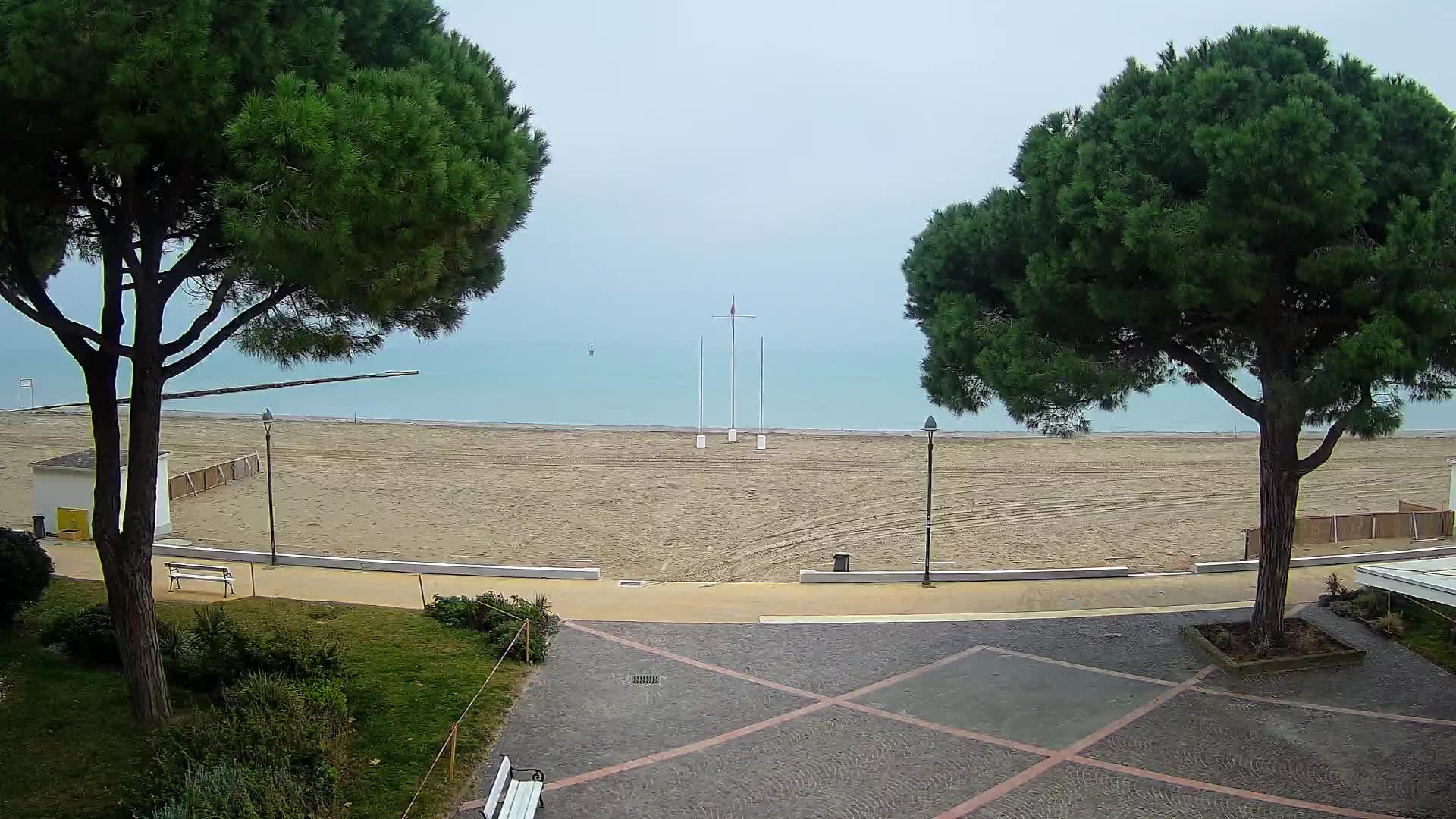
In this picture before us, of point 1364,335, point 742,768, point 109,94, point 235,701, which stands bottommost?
point 742,768

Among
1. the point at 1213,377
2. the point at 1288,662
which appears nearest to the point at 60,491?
the point at 1213,377

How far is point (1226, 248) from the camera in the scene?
10.1 meters

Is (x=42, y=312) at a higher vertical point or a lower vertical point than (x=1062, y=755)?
higher

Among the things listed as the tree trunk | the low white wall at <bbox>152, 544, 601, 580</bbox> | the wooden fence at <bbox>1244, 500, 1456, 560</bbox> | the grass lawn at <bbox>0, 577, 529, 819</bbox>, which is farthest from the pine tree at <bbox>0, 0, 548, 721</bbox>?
the wooden fence at <bbox>1244, 500, 1456, 560</bbox>

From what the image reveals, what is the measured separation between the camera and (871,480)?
3125cm

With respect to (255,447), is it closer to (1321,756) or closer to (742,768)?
(742,768)

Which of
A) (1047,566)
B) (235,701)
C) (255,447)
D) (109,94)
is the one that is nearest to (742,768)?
(235,701)

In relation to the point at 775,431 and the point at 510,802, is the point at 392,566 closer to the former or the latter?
the point at 510,802

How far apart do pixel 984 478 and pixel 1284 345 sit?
806 inches

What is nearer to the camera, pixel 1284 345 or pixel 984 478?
pixel 1284 345

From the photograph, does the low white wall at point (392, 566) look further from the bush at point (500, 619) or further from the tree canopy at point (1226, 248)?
the tree canopy at point (1226, 248)

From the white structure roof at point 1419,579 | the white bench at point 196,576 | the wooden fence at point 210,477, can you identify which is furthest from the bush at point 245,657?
the wooden fence at point 210,477

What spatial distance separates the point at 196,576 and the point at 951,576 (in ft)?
41.7

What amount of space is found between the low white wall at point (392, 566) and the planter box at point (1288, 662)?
9971mm
